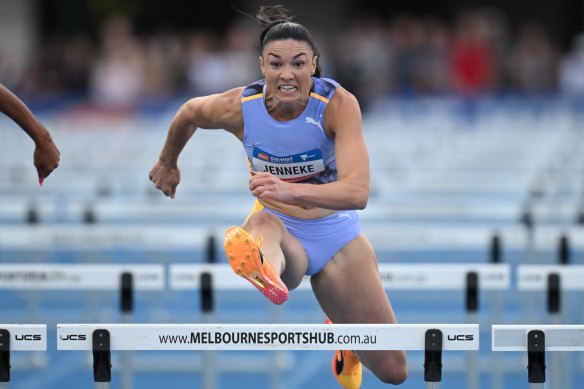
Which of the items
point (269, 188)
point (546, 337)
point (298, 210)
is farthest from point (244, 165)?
point (546, 337)

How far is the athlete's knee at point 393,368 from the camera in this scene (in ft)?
17.0

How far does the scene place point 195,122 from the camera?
193 inches

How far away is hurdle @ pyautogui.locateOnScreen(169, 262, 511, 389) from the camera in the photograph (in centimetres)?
550

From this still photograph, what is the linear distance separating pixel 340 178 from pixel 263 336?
30.3 inches

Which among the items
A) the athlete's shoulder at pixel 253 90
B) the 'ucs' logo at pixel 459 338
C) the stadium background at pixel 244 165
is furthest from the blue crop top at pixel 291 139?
the stadium background at pixel 244 165

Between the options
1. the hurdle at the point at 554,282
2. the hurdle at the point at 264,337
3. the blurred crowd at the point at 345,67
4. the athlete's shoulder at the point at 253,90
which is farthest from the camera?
the blurred crowd at the point at 345,67

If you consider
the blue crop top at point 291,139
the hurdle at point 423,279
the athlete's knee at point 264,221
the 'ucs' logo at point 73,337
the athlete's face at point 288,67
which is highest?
the athlete's face at point 288,67

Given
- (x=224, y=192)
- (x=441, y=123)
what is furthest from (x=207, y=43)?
(x=224, y=192)

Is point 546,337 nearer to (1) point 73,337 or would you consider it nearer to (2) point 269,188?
(2) point 269,188

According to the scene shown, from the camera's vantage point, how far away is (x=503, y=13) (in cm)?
2947

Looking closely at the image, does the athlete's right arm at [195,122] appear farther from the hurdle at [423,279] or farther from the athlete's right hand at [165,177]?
the hurdle at [423,279]

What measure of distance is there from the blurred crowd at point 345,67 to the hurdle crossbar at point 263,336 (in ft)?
43.1

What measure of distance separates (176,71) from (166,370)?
11.9 metres

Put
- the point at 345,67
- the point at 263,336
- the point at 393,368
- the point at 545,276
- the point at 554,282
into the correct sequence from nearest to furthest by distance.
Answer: the point at 263,336, the point at 393,368, the point at 554,282, the point at 545,276, the point at 345,67
